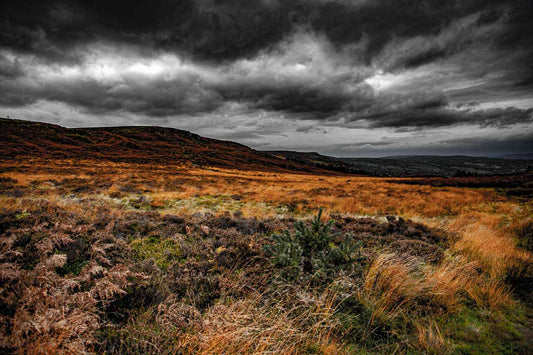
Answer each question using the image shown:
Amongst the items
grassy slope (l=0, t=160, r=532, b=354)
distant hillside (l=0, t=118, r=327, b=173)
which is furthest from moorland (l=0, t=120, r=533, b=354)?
distant hillside (l=0, t=118, r=327, b=173)

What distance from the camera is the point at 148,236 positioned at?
5.30 meters

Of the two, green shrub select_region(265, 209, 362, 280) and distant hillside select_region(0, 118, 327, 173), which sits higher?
distant hillside select_region(0, 118, 327, 173)

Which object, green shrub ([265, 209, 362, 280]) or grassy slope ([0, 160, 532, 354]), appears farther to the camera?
green shrub ([265, 209, 362, 280])

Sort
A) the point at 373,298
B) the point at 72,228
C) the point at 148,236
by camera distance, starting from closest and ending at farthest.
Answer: the point at 373,298 < the point at 72,228 < the point at 148,236

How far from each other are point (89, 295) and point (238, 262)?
2183mm

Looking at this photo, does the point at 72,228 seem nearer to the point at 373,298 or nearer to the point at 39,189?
the point at 373,298

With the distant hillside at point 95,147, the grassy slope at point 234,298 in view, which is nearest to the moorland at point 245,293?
the grassy slope at point 234,298

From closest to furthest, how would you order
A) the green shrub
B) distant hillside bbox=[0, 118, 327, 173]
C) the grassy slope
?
the grassy slope
the green shrub
distant hillside bbox=[0, 118, 327, 173]

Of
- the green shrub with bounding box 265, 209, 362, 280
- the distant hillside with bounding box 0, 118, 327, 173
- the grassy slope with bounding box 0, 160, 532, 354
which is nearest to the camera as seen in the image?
the grassy slope with bounding box 0, 160, 532, 354

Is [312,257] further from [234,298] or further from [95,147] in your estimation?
[95,147]

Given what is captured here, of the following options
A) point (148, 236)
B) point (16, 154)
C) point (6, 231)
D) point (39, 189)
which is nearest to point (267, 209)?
point (148, 236)

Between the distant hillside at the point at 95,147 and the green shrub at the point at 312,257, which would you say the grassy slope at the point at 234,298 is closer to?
the green shrub at the point at 312,257

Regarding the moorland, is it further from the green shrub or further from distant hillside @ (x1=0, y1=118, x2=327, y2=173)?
distant hillside @ (x1=0, y1=118, x2=327, y2=173)

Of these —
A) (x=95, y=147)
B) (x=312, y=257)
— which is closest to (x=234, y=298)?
(x=312, y=257)
